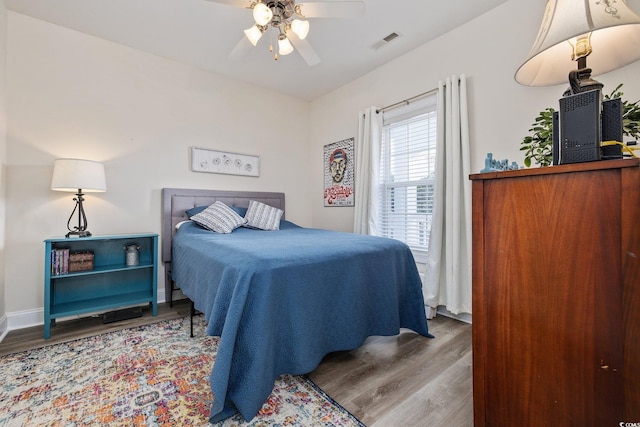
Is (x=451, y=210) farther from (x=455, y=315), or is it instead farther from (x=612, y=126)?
(x=612, y=126)

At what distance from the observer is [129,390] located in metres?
1.55

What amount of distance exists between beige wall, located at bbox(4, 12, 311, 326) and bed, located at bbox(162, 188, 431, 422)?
115cm

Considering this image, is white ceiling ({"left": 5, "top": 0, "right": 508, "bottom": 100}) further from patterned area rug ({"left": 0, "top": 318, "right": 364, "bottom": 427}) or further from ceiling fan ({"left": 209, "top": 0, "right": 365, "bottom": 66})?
patterned area rug ({"left": 0, "top": 318, "right": 364, "bottom": 427})

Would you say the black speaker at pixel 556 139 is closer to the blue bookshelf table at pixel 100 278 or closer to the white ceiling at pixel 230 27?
the white ceiling at pixel 230 27

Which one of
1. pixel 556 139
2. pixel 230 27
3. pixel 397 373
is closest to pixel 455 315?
pixel 397 373

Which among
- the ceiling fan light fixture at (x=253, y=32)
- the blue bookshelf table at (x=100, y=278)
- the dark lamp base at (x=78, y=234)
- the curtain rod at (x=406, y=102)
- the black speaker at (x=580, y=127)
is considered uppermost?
the ceiling fan light fixture at (x=253, y=32)

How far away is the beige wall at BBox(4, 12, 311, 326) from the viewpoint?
2420mm

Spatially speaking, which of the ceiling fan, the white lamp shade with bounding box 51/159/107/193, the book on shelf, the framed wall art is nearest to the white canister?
the book on shelf

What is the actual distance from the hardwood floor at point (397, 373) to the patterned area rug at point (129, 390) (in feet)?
0.44

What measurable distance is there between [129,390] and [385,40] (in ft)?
11.4

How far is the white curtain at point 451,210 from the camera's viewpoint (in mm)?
2469

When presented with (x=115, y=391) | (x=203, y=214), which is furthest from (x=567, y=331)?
(x=203, y=214)

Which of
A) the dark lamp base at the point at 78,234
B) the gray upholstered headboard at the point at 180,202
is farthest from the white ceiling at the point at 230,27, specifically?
the dark lamp base at the point at 78,234

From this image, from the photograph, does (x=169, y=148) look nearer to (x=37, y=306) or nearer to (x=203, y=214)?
(x=203, y=214)
